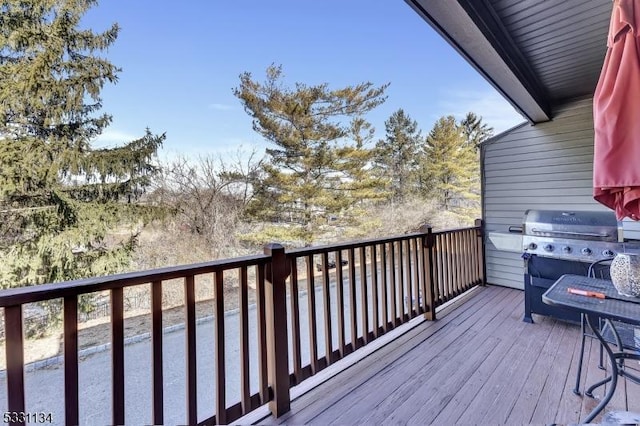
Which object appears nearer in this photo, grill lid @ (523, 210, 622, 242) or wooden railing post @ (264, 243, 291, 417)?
wooden railing post @ (264, 243, 291, 417)

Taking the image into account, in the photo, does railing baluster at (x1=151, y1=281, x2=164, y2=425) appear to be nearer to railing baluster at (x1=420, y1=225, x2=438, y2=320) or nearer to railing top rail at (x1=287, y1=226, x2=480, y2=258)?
railing top rail at (x1=287, y1=226, x2=480, y2=258)

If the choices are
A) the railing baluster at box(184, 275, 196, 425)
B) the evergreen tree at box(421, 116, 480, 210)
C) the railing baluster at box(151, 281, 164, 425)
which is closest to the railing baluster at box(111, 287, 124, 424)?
the railing baluster at box(151, 281, 164, 425)

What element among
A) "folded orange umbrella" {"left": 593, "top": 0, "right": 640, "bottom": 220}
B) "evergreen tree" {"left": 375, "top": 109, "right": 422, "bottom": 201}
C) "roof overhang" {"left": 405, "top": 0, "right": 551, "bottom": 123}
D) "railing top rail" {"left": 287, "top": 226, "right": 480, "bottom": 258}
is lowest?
"railing top rail" {"left": 287, "top": 226, "right": 480, "bottom": 258}

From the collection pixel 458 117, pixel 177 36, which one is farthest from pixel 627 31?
pixel 458 117

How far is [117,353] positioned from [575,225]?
4.14 m

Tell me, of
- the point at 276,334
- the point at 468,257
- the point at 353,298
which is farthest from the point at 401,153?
the point at 276,334

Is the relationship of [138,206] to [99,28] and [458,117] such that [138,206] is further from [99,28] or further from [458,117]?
[458,117]

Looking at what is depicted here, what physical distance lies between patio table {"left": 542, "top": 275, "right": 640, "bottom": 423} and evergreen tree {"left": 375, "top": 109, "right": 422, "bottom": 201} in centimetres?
1152

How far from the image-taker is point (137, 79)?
8500 mm

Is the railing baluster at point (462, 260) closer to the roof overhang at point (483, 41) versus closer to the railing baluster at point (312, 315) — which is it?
the roof overhang at point (483, 41)

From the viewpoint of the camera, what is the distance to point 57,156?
6117 millimetres

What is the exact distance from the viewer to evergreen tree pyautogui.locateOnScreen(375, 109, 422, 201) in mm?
13688

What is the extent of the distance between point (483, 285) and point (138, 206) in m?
7.20

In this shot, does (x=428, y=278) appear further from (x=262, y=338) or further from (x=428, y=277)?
(x=262, y=338)
